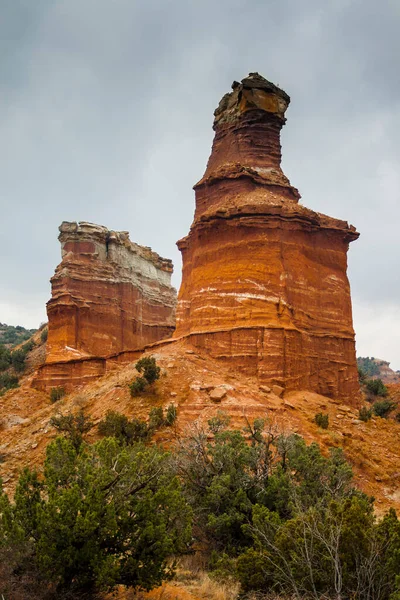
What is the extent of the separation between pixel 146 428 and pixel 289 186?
19.4 m

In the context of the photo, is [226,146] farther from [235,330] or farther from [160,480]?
[160,480]

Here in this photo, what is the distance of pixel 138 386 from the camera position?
24781 millimetres

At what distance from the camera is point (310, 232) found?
3247cm

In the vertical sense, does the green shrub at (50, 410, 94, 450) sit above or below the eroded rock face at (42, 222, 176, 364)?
below

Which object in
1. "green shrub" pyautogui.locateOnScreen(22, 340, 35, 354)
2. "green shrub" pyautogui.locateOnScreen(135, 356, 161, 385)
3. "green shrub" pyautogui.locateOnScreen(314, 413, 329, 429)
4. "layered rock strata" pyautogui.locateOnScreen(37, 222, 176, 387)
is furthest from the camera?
"green shrub" pyautogui.locateOnScreen(22, 340, 35, 354)

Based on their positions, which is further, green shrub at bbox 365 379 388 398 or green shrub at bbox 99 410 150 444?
green shrub at bbox 365 379 388 398

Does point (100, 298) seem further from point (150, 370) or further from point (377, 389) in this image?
point (150, 370)

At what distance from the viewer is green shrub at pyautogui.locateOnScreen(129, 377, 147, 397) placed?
81.4ft

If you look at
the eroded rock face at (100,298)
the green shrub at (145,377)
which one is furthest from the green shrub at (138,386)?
the eroded rock face at (100,298)

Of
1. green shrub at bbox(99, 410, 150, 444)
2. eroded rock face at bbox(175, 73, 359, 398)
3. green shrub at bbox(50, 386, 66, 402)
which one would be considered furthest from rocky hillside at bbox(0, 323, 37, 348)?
green shrub at bbox(99, 410, 150, 444)

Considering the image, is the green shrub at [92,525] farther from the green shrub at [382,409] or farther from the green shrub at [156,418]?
the green shrub at [382,409]

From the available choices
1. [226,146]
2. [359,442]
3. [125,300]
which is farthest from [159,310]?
[359,442]

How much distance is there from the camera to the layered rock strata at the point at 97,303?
158ft

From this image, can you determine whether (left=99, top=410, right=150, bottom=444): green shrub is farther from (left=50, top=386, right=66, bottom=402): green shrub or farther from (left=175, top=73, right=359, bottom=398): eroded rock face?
(left=50, top=386, right=66, bottom=402): green shrub
